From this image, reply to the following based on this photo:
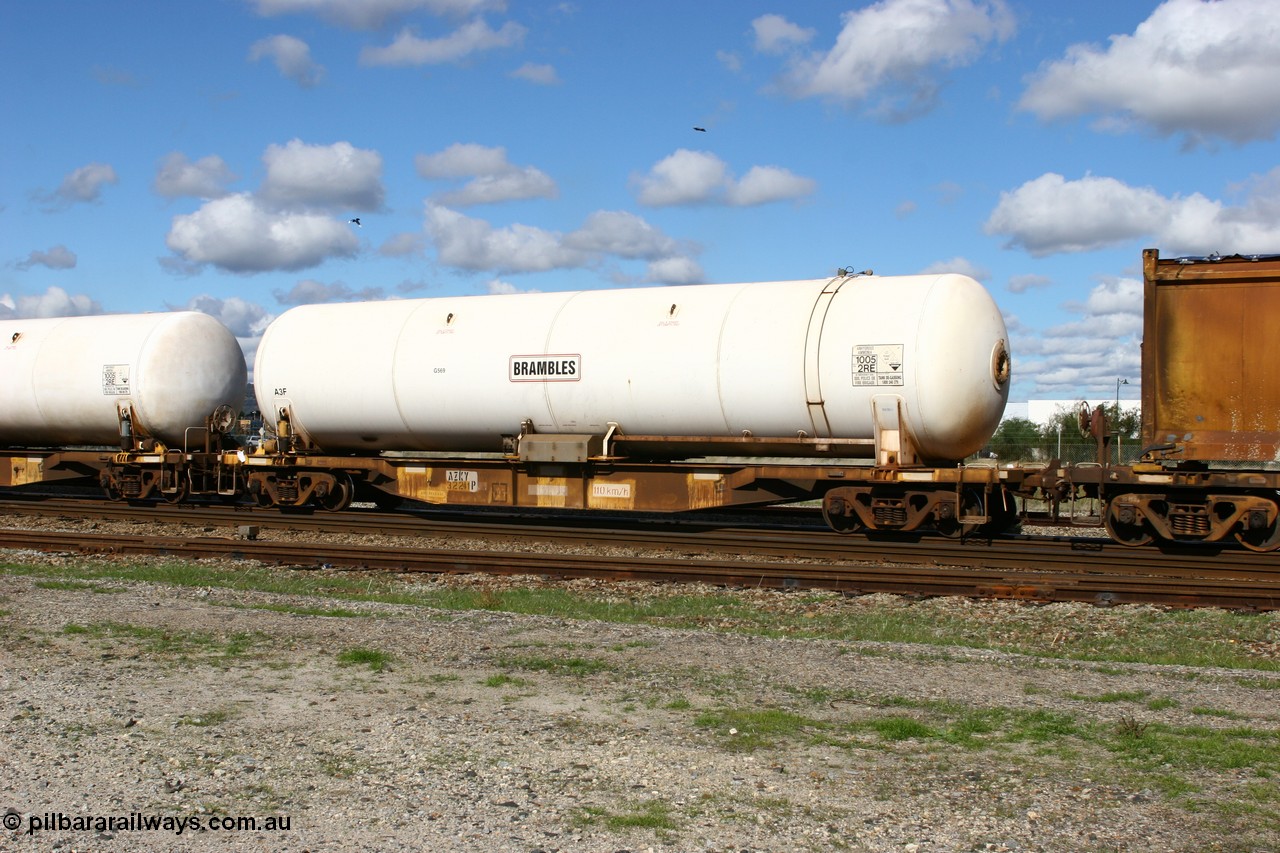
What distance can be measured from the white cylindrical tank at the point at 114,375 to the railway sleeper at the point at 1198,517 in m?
16.1

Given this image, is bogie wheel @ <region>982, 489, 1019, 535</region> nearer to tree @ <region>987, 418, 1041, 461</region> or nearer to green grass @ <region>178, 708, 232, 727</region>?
green grass @ <region>178, 708, 232, 727</region>

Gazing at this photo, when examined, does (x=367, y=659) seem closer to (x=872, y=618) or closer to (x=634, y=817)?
(x=634, y=817)

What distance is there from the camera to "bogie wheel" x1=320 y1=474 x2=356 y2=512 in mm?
18844

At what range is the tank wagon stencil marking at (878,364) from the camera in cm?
1441

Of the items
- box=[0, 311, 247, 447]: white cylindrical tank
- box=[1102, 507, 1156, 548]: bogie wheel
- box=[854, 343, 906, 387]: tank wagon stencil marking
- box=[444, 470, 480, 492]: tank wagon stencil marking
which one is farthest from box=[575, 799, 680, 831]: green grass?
box=[0, 311, 247, 447]: white cylindrical tank

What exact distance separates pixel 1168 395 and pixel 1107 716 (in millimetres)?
9033

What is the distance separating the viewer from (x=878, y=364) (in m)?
14.5

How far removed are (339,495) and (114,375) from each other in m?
5.44

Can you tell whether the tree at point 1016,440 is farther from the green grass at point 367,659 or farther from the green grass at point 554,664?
the green grass at point 367,659

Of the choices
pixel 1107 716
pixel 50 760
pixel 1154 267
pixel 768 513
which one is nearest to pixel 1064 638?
pixel 1107 716

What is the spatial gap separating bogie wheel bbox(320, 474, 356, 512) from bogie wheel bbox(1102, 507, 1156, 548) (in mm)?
11970

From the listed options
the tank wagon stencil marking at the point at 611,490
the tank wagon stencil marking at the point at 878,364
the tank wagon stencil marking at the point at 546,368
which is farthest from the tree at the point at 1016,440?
the tank wagon stencil marking at the point at 546,368

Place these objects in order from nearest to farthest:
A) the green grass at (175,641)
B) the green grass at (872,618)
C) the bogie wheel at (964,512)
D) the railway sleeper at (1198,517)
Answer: the green grass at (175,641) < the green grass at (872,618) < the railway sleeper at (1198,517) < the bogie wheel at (964,512)

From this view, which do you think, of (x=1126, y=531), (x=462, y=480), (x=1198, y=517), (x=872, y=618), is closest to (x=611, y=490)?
(x=462, y=480)
